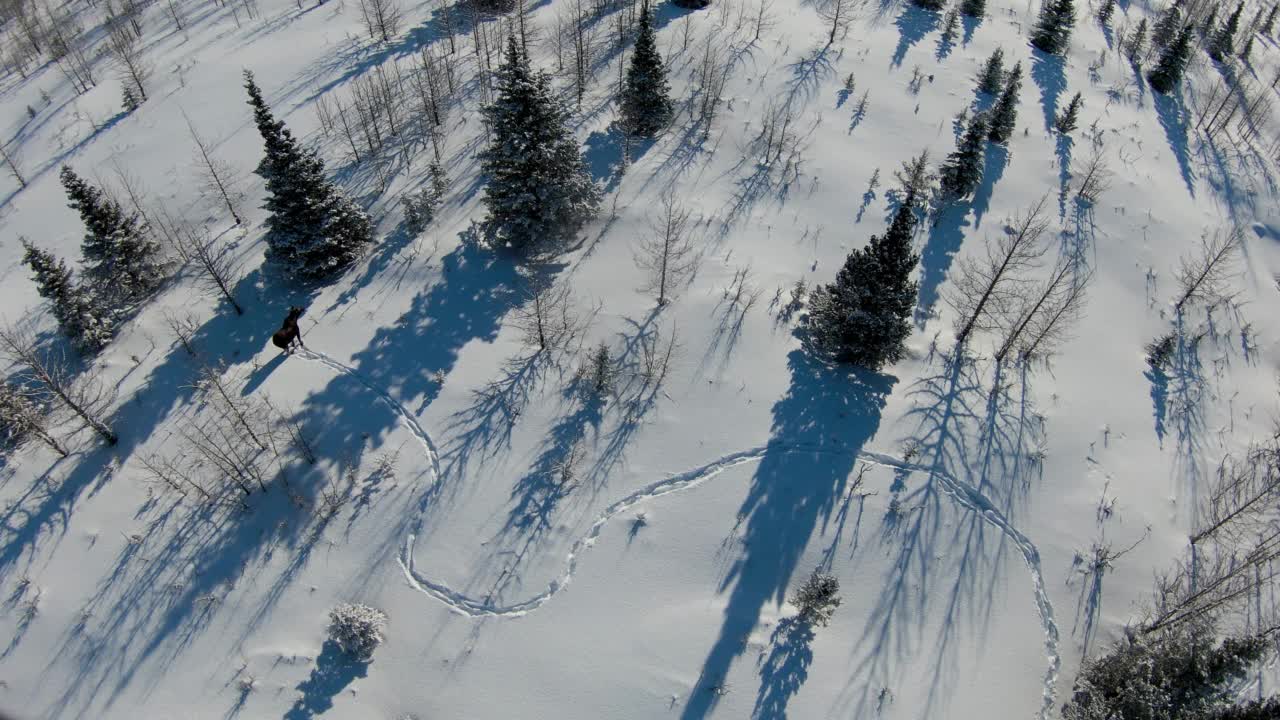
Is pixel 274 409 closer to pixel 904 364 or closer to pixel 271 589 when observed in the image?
pixel 271 589

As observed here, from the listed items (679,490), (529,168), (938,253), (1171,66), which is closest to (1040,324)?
(938,253)

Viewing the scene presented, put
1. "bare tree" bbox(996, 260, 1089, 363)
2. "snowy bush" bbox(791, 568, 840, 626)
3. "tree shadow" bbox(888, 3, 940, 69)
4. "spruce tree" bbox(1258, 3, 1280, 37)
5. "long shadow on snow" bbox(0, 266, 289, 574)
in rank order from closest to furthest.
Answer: "snowy bush" bbox(791, 568, 840, 626), "long shadow on snow" bbox(0, 266, 289, 574), "bare tree" bbox(996, 260, 1089, 363), "tree shadow" bbox(888, 3, 940, 69), "spruce tree" bbox(1258, 3, 1280, 37)

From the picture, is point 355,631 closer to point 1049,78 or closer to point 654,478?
point 654,478

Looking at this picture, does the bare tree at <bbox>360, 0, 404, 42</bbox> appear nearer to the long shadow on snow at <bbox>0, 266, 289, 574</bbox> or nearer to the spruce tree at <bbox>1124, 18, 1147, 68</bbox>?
the long shadow on snow at <bbox>0, 266, 289, 574</bbox>

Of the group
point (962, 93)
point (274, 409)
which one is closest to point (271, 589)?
point (274, 409)

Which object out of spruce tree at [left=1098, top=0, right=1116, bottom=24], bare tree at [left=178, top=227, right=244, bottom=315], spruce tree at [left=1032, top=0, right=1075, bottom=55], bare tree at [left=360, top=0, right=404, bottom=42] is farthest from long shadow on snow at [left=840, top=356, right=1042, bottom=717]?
bare tree at [left=360, top=0, right=404, bottom=42]

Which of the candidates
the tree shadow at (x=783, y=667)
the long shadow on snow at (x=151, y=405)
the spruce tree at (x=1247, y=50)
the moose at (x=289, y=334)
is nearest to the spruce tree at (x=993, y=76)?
the spruce tree at (x=1247, y=50)

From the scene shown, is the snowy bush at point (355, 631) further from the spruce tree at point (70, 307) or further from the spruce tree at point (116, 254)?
the spruce tree at point (116, 254)
